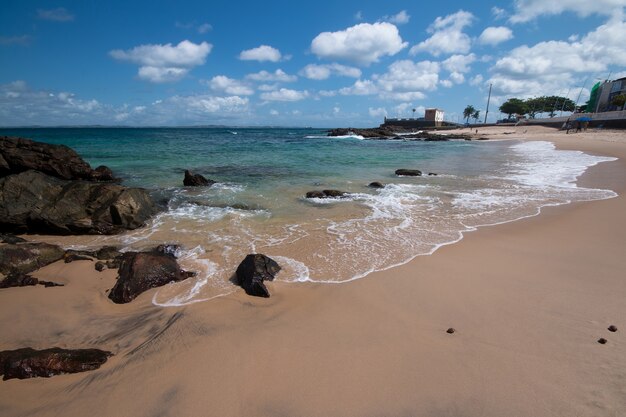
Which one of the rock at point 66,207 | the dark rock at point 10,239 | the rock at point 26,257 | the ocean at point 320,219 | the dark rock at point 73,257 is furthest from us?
the rock at point 66,207

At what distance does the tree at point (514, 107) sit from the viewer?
97.2 m

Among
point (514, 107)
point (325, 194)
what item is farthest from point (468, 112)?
point (325, 194)

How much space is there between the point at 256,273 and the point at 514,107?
391 ft

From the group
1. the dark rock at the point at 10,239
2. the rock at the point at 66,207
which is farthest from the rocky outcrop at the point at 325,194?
the dark rock at the point at 10,239

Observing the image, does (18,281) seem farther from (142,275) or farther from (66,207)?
(66,207)

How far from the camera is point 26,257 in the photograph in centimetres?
595

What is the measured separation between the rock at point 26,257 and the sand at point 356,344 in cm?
28

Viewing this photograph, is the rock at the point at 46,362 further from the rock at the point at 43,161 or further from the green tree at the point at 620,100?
the green tree at the point at 620,100

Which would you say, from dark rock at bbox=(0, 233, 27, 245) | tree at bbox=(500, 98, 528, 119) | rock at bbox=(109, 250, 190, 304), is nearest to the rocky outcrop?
rock at bbox=(109, 250, 190, 304)

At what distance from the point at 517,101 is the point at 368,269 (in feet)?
390

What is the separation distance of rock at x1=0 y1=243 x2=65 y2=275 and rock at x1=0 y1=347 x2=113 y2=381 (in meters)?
2.98

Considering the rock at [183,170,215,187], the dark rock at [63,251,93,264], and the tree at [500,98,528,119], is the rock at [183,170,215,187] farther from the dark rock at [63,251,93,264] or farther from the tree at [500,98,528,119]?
the tree at [500,98,528,119]

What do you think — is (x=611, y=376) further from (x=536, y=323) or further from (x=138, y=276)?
(x=138, y=276)

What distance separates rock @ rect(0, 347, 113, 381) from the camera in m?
3.32
